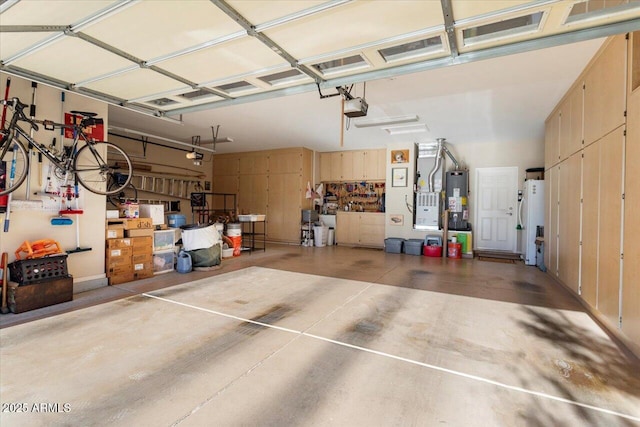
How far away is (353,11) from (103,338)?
129 inches

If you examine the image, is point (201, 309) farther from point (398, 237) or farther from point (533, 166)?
point (533, 166)

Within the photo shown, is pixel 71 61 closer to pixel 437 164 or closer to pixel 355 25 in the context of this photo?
pixel 355 25

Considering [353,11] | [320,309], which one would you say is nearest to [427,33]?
[353,11]

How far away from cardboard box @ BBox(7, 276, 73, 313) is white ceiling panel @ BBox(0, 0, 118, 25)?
2624mm

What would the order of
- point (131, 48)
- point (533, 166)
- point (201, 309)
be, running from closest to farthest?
point (131, 48), point (201, 309), point (533, 166)

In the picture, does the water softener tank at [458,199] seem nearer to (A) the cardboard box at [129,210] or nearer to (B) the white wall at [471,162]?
(B) the white wall at [471,162]

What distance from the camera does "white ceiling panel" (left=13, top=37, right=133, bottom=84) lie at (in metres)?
2.41

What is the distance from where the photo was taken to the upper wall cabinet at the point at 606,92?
268 cm

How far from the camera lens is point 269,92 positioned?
3.36 m

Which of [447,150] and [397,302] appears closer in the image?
[397,302]

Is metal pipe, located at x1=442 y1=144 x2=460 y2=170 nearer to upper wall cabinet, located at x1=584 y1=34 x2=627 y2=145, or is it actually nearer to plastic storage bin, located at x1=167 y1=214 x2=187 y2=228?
upper wall cabinet, located at x1=584 y1=34 x2=627 y2=145

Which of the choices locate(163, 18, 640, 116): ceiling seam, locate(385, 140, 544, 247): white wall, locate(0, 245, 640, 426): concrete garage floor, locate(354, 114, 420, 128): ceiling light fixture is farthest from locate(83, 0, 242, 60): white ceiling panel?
locate(385, 140, 544, 247): white wall

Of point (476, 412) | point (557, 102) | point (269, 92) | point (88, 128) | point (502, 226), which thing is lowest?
point (476, 412)

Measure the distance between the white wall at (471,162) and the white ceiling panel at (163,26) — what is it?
654 centimetres
